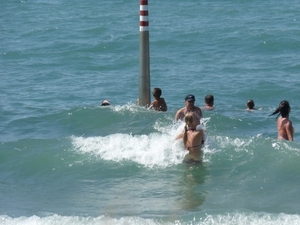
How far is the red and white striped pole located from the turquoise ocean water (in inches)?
12.9

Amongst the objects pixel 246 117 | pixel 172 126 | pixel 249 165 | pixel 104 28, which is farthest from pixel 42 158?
pixel 104 28

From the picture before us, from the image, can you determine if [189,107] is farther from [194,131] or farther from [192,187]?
[192,187]

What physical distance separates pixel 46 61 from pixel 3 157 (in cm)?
1069

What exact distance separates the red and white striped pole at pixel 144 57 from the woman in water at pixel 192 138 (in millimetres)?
4138

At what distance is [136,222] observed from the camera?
1001cm

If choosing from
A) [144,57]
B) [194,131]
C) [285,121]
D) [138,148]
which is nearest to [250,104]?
[144,57]

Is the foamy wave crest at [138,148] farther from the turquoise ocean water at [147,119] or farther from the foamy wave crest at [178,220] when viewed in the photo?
the foamy wave crest at [178,220]

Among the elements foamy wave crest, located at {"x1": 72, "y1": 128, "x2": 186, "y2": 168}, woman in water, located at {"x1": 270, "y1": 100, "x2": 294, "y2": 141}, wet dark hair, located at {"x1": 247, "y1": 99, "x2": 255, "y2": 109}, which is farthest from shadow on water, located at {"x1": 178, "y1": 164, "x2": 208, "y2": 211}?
wet dark hair, located at {"x1": 247, "y1": 99, "x2": 255, "y2": 109}

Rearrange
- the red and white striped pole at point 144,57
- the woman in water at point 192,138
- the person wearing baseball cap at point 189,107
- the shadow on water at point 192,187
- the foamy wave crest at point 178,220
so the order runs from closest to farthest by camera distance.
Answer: the foamy wave crest at point 178,220
the shadow on water at point 192,187
the woman in water at point 192,138
the person wearing baseball cap at point 189,107
the red and white striped pole at point 144,57

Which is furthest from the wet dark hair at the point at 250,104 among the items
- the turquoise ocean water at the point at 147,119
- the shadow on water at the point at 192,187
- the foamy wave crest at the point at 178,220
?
the foamy wave crest at the point at 178,220

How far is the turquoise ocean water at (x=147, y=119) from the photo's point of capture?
1115 cm

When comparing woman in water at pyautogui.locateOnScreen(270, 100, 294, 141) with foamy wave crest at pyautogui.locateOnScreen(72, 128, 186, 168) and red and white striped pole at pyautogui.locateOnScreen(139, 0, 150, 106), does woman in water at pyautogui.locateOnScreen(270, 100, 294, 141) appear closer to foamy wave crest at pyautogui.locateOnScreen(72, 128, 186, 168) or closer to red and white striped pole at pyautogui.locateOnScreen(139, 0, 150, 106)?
foamy wave crest at pyautogui.locateOnScreen(72, 128, 186, 168)

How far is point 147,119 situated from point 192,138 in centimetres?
420

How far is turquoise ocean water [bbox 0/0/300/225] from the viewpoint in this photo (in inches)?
439
